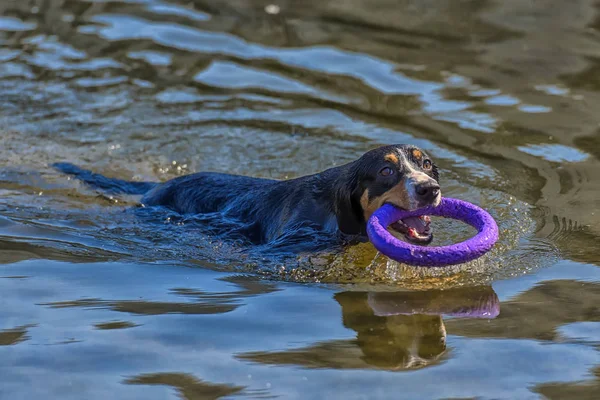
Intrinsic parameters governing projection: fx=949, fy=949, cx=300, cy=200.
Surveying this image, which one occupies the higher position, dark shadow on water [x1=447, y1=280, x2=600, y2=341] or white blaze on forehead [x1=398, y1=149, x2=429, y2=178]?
white blaze on forehead [x1=398, y1=149, x2=429, y2=178]

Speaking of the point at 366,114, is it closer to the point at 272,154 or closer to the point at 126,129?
the point at 272,154

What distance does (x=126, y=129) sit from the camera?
1158 cm

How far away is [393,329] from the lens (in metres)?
5.90

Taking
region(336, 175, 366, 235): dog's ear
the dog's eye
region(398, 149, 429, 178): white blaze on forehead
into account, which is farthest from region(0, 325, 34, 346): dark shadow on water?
region(398, 149, 429, 178): white blaze on forehead

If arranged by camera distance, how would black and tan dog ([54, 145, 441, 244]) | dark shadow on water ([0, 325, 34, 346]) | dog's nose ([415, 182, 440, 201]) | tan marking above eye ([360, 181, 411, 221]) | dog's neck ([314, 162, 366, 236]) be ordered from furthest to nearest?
1. dog's neck ([314, 162, 366, 236])
2. black and tan dog ([54, 145, 441, 244])
3. tan marking above eye ([360, 181, 411, 221])
4. dog's nose ([415, 182, 440, 201])
5. dark shadow on water ([0, 325, 34, 346])

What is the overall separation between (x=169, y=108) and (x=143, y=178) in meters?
2.02

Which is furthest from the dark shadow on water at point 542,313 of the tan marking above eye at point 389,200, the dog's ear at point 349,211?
the dog's ear at point 349,211

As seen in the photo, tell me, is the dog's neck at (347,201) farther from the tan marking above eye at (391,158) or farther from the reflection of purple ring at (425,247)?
the reflection of purple ring at (425,247)

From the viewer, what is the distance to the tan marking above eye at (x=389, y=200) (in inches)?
270

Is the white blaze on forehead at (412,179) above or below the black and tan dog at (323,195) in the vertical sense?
above

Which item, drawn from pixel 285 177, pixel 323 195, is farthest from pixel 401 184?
pixel 285 177

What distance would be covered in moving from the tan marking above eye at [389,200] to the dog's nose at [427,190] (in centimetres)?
12

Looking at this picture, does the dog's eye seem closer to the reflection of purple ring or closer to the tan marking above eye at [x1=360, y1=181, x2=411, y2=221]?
the tan marking above eye at [x1=360, y1=181, x2=411, y2=221]

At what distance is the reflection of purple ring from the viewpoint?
6.26 m
